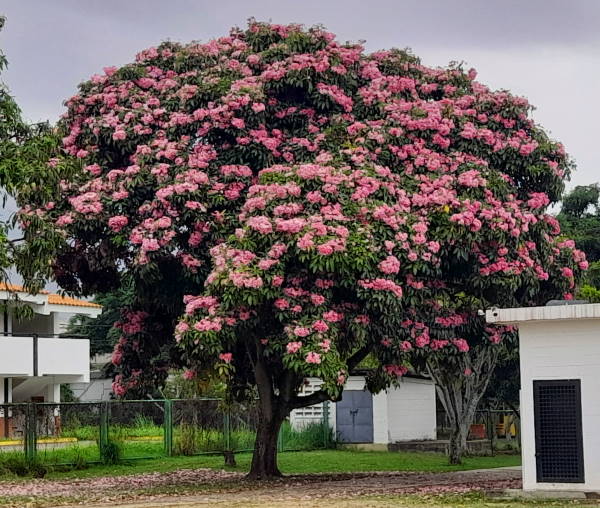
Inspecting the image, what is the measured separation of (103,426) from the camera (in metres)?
31.4

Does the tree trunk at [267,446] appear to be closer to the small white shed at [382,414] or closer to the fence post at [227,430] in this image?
the fence post at [227,430]

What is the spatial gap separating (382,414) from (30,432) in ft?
43.4

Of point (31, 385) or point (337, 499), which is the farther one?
point (31, 385)

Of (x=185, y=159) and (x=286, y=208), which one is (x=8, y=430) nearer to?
(x=185, y=159)

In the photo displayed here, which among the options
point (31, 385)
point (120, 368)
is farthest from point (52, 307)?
point (120, 368)

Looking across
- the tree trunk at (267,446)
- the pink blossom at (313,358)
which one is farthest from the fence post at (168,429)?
the pink blossom at (313,358)

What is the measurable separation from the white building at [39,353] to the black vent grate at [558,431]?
812 inches

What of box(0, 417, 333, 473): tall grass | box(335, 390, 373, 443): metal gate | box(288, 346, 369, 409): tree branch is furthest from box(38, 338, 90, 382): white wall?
box(288, 346, 369, 409): tree branch

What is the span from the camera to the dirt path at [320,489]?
18797 millimetres

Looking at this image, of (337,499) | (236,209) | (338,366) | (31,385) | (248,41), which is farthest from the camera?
(31,385)

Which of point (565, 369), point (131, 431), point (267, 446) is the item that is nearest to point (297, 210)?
point (565, 369)

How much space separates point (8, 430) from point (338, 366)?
40.9ft

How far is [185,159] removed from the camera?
23.3 m

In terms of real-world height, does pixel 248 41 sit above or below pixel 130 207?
above
